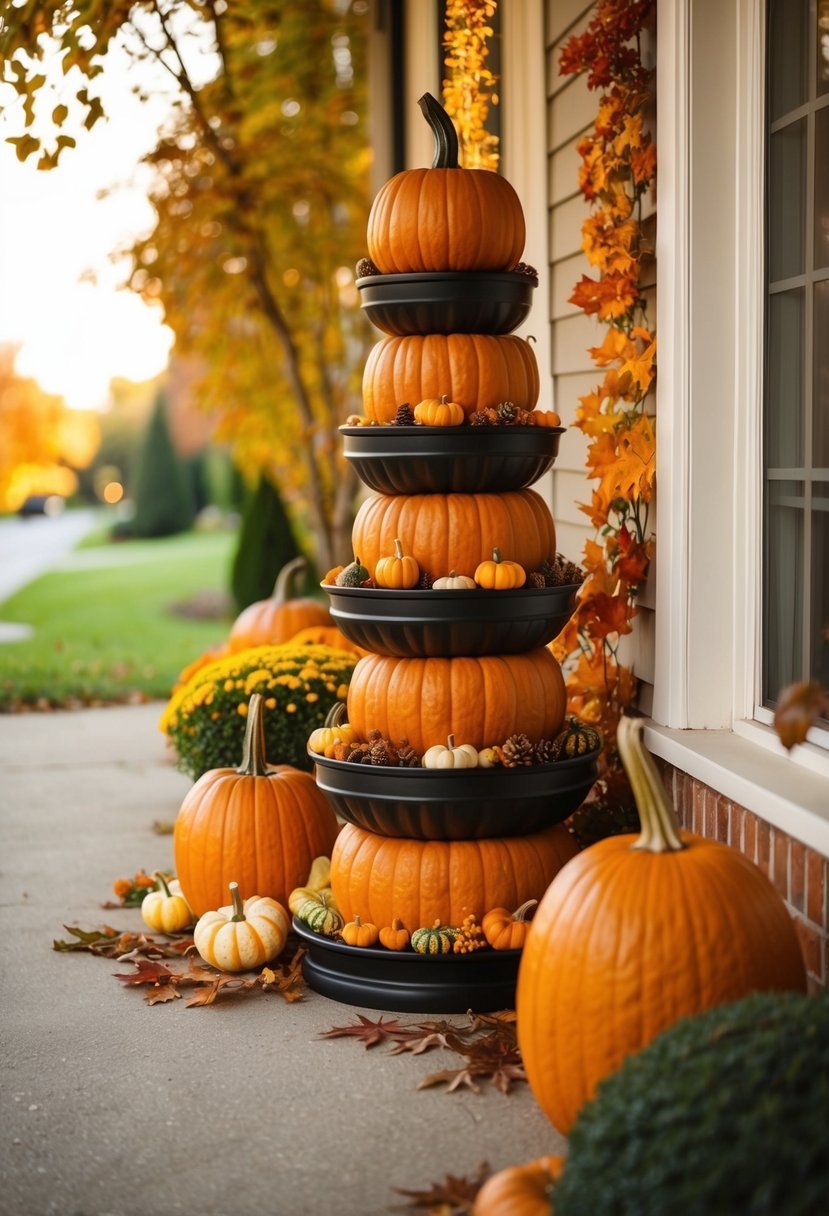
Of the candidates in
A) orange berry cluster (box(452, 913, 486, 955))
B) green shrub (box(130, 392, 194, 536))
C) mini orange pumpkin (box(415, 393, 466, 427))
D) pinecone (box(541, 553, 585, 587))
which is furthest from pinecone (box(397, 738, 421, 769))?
green shrub (box(130, 392, 194, 536))

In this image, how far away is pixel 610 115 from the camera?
3.67m

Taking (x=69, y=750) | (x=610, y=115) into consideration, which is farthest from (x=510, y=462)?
(x=69, y=750)

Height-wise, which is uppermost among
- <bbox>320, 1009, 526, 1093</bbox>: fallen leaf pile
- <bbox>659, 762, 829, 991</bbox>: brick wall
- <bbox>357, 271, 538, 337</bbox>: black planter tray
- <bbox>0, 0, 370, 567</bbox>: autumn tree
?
<bbox>0, 0, 370, 567</bbox>: autumn tree

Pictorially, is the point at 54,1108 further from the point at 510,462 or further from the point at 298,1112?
the point at 510,462

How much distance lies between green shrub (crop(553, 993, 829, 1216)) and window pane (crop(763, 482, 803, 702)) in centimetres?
119

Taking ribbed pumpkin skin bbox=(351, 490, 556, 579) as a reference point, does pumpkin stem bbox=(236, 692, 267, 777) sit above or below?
below

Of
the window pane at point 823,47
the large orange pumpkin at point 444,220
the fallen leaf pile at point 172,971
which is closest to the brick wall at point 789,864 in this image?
the fallen leaf pile at point 172,971

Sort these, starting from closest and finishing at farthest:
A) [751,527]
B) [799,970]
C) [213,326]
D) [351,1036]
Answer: [799,970]
[351,1036]
[751,527]
[213,326]

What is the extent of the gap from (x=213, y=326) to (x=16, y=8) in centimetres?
572

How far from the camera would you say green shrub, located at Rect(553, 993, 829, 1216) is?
1.76 metres

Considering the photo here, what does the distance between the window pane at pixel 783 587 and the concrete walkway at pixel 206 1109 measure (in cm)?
116

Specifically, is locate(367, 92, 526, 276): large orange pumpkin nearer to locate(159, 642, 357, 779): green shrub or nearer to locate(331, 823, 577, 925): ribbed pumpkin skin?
locate(331, 823, 577, 925): ribbed pumpkin skin

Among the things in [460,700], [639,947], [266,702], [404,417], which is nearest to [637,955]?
[639,947]

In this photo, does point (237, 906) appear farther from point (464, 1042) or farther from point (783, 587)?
point (783, 587)
